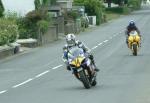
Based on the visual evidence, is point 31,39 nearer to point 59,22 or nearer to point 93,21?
point 59,22

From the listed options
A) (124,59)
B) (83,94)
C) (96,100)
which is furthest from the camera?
(124,59)

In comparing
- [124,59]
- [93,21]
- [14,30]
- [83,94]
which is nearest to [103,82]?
[83,94]

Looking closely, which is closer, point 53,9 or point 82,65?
point 82,65

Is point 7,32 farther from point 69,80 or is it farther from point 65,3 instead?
point 65,3

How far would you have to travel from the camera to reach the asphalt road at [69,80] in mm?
16078

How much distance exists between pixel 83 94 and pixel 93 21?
196 ft

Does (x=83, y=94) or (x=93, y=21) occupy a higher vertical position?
(x=83, y=94)

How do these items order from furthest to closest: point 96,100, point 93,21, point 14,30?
point 93,21 < point 14,30 < point 96,100

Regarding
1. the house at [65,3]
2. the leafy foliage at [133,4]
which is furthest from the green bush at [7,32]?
the leafy foliage at [133,4]

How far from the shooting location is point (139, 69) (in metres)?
24.2

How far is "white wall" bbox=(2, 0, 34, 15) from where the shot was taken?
Answer: 187ft

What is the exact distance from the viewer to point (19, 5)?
57.9 m

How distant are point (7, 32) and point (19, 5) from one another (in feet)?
68.7

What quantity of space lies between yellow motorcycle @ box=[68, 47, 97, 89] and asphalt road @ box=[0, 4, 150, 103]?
0.29 m
